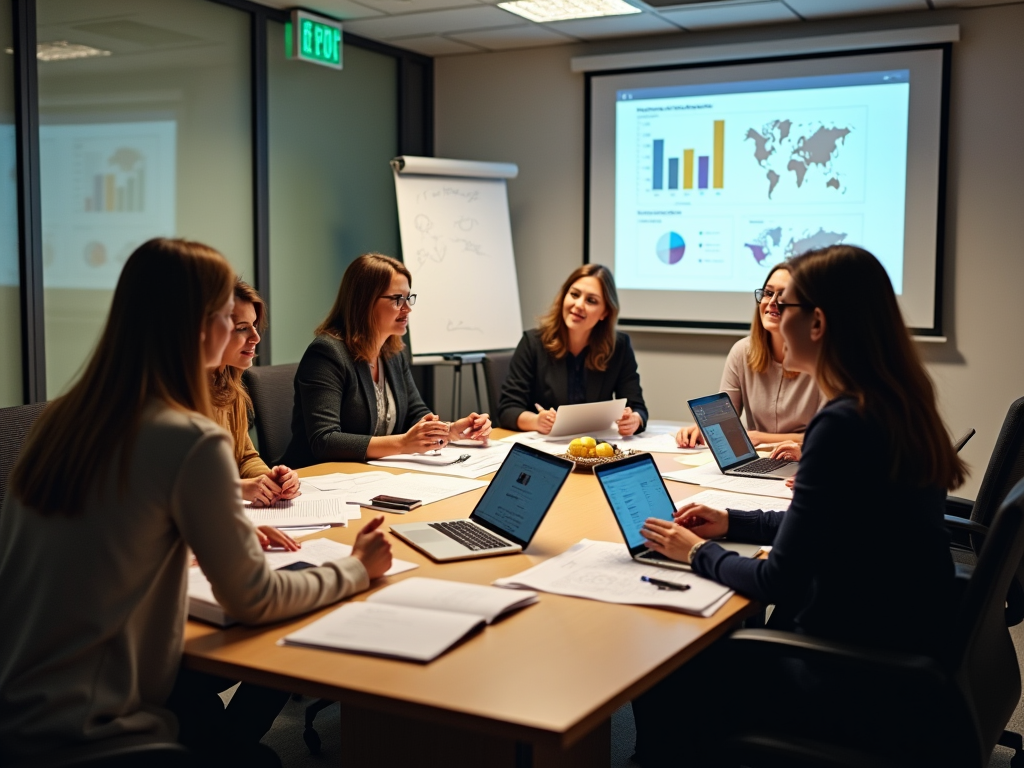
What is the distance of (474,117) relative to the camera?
608 centimetres

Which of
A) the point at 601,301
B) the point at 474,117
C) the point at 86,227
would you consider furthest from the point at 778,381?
the point at 474,117

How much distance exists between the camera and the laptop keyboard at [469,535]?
206 centimetres

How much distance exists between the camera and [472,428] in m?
3.24

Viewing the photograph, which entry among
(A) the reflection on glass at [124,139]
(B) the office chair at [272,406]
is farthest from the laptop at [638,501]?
(A) the reflection on glass at [124,139]

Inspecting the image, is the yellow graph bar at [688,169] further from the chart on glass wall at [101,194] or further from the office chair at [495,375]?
the chart on glass wall at [101,194]

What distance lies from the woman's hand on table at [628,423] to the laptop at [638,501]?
134 centimetres

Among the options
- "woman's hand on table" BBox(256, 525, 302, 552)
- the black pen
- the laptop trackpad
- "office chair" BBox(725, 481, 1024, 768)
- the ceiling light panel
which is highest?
the ceiling light panel

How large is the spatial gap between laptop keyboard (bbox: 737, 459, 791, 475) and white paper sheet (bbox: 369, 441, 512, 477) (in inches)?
27.3

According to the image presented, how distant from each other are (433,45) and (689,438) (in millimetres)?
3402

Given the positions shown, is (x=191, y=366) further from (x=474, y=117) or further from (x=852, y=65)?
(x=474, y=117)

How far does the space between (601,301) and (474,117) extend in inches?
104

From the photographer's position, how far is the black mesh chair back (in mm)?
2223

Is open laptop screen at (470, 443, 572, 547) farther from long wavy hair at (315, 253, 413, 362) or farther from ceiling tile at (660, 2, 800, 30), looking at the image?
ceiling tile at (660, 2, 800, 30)

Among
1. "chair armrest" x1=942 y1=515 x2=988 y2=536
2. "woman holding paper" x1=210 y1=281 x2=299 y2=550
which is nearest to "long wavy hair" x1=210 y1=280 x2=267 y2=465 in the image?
"woman holding paper" x1=210 y1=281 x2=299 y2=550
